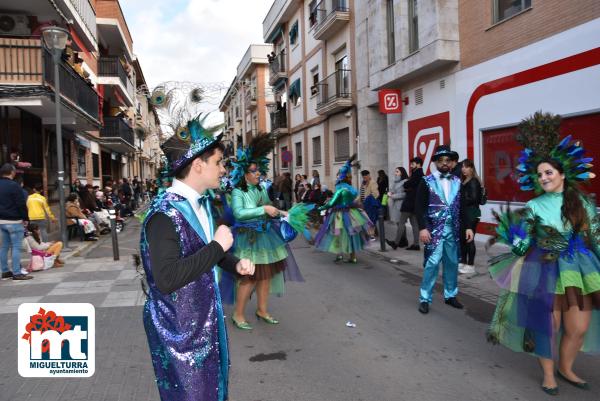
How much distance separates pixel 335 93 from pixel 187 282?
18422 millimetres

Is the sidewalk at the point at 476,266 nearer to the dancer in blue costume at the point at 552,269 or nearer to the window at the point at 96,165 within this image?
the dancer in blue costume at the point at 552,269

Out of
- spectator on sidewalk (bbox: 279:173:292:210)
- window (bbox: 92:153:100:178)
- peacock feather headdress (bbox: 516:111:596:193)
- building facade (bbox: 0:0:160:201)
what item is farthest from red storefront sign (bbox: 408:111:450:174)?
window (bbox: 92:153:100:178)

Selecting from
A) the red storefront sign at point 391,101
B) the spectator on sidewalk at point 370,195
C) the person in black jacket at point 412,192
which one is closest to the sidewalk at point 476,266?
the person in black jacket at point 412,192

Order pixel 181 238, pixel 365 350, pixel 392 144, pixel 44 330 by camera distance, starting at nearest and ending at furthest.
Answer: pixel 181 238 < pixel 44 330 < pixel 365 350 < pixel 392 144

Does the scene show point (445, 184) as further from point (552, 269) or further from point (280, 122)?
point (280, 122)

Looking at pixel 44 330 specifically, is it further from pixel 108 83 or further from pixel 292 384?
pixel 108 83

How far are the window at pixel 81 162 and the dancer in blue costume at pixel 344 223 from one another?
14319 millimetres

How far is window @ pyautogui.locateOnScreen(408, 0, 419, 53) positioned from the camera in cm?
1390

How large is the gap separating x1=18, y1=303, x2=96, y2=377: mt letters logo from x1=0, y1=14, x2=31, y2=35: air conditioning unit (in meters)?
14.9

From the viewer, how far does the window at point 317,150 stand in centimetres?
2306

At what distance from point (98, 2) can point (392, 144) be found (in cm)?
1783

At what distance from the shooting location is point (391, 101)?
14.8 m

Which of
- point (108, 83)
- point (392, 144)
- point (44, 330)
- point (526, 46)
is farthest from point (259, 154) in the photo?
point (108, 83)

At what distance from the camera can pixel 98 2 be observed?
24.2m
